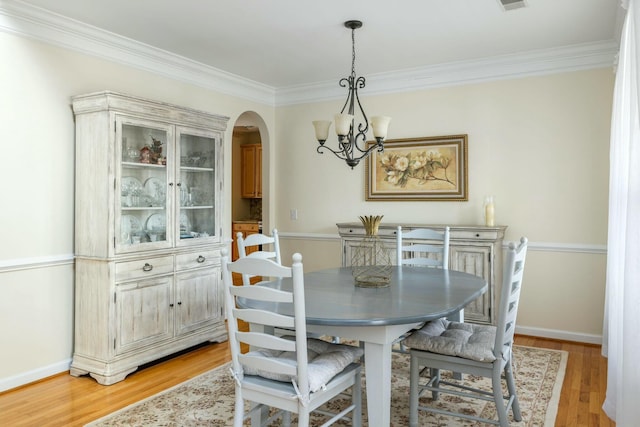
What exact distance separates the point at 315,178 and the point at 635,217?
3743mm

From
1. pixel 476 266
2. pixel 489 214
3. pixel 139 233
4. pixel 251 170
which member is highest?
pixel 251 170

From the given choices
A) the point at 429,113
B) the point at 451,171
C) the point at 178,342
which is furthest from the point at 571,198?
the point at 178,342

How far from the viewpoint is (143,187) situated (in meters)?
3.73

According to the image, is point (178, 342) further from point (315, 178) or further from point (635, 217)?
point (635, 217)

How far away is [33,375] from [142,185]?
1530 mm

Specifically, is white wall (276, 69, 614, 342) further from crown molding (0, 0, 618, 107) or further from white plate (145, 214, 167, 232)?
white plate (145, 214, 167, 232)

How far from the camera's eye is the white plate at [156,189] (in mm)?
3766

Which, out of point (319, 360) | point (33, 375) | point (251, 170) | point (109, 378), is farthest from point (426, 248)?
point (251, 170)

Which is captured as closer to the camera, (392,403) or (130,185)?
(392,403)

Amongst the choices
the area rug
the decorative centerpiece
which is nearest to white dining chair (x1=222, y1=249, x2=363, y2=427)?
the decorative centerpiece

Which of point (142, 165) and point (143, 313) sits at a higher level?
point (142, 165)

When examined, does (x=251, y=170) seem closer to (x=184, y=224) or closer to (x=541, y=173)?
(x=184, y=224)

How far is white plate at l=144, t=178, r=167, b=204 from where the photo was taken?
377cm

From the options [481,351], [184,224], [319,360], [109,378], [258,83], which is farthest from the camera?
[258,83]
